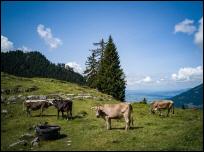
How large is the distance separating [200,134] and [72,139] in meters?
9.64

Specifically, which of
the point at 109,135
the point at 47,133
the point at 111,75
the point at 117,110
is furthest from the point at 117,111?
the point at 111,75

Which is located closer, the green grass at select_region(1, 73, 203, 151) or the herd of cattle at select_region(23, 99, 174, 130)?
the green grass at select_region(1, 73, 203, 151)

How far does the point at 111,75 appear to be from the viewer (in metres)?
70.8

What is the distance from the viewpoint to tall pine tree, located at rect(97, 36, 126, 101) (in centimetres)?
6944

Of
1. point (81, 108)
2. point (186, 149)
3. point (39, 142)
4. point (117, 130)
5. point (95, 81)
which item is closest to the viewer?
point (186, 149)

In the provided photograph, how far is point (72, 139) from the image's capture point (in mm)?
21734

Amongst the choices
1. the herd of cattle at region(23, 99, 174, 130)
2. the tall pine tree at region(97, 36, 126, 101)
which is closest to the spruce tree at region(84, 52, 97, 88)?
the tall pine tree at region(97, 36, 126, 101)

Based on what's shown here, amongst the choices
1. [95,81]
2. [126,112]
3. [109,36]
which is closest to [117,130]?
[126,112]

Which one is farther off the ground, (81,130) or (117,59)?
(117,59)

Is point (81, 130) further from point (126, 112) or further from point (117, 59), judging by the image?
point (117, 59)

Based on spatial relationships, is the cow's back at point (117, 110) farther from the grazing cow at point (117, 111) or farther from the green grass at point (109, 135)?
the green grass at point (109, 135)

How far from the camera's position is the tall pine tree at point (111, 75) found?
6944 cm

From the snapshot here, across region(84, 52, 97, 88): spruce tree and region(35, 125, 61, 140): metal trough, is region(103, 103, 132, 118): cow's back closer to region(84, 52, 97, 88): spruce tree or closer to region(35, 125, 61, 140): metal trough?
region(35, 125, 61, 140): metal trough

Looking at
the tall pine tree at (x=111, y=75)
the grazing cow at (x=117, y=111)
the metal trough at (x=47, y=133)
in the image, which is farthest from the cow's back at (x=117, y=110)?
the tall pine tree at (x=111, y=75)
